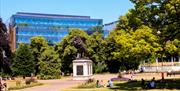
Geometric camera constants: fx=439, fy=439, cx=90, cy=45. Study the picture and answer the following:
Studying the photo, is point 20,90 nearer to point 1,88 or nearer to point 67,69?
point 1,88

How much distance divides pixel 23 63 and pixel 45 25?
244 feet

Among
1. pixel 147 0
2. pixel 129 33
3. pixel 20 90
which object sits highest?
pixel 147 0

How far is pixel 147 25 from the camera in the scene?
159 feet

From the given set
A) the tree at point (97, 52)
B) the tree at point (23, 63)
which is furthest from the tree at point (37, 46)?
the tree at point (97, 52)

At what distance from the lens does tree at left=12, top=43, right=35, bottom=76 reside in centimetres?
9562

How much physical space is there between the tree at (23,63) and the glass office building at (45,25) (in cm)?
6200

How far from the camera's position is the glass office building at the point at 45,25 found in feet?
527

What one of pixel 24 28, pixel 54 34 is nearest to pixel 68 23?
pixel 54 34

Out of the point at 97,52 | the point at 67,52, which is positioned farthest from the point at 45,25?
the point at 67,52

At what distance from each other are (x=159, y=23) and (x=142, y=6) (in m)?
2.61

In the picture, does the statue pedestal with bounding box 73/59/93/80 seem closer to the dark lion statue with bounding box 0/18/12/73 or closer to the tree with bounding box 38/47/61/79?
the tree with bounding box 38/47/61/79

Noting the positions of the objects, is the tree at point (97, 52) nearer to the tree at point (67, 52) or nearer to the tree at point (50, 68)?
the tree at point (67, 52)

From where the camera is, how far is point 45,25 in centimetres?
16962

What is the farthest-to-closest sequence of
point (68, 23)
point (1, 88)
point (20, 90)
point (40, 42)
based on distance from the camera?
point (68, 23), point (40, 42), point (20, 90), point (1, 88)
